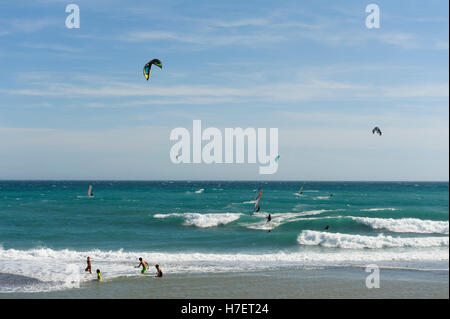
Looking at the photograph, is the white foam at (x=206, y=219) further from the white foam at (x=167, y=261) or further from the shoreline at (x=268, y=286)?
the shoreline at (x=268, y=286)

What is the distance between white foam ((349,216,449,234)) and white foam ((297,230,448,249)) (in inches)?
247

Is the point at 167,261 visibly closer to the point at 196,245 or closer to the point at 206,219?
the point at 196,245

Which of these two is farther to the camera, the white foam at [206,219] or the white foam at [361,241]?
the white foam at [206,219]

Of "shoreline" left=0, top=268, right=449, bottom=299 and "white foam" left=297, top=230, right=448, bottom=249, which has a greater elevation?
"shoreline" left=0, top=268, right=449, bottom=299

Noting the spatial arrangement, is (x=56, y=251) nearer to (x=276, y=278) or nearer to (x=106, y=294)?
(x=106, y=294)

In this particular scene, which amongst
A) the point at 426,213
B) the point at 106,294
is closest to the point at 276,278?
the point at 106,294

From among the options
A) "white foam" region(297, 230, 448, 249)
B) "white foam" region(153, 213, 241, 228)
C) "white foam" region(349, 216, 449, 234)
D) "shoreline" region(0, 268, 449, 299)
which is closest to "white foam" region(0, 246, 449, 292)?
"shoreline" region(0, 268, 449, 299)

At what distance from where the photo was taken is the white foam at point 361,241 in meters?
23.3

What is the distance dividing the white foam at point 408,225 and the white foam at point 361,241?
6273 mm

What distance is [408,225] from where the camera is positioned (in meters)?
32.2

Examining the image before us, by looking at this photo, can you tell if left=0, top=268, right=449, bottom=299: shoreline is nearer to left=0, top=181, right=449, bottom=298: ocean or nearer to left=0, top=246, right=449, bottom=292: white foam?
left=0, top=181, right=449, bottom=298: ocean

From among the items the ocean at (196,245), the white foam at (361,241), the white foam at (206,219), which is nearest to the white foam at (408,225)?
the ocean at (196,245)

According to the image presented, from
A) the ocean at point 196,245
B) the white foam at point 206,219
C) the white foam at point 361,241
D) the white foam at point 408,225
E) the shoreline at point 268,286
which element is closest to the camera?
the shoreline at point 268,286

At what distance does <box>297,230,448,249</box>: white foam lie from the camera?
23312mm
